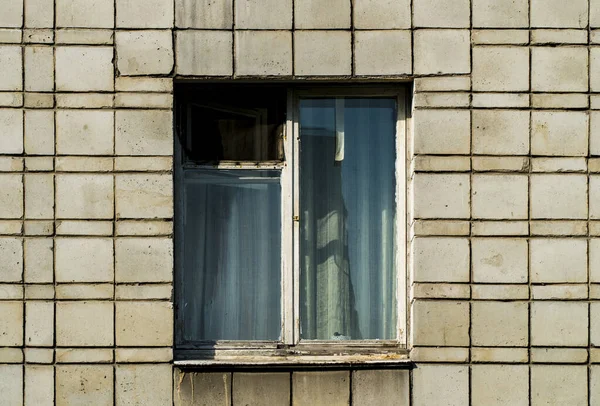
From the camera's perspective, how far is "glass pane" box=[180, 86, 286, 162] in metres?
7.99

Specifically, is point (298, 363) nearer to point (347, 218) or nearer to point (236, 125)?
point (347, 218)

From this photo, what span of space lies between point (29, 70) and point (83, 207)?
2.95 feet

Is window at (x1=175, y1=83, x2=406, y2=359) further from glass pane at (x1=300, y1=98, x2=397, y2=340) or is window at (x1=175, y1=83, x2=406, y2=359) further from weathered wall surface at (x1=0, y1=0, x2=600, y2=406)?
weathered wall surface at (x1=0, y1=0, x2=600, y2=406)

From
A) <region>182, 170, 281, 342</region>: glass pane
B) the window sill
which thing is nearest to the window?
<region>182, 170, 281, 342</region>: glass pane

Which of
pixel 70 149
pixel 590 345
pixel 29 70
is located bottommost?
pixel 590 345

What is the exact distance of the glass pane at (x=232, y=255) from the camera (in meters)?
7.93

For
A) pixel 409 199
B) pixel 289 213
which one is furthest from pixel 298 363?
pixel 409 199

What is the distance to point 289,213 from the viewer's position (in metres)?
7.93

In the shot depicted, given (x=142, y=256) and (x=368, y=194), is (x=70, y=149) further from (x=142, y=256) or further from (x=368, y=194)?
(x=368, y=194)

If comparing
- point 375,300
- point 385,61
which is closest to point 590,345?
point 375,300

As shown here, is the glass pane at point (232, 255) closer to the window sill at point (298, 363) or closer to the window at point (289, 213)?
the window at point (289, 213)

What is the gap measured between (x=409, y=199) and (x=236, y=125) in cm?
118

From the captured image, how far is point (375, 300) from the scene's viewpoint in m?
7.95

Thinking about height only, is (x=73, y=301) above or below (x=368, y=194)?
below
